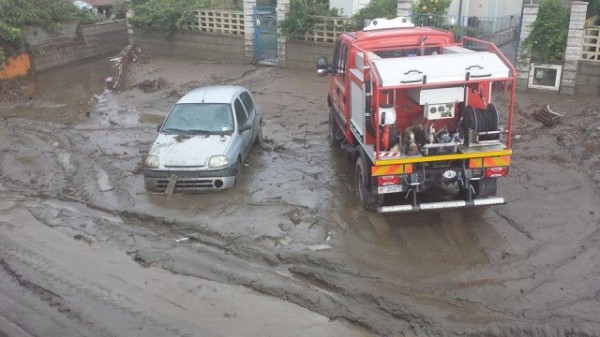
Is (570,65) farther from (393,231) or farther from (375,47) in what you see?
(393,231)

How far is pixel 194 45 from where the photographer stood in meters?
22.2

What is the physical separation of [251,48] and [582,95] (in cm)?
1161

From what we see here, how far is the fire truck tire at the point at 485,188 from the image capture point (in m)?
7.73

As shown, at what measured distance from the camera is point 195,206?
28.3 ft

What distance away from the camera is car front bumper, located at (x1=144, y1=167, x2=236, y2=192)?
8922 millimetres

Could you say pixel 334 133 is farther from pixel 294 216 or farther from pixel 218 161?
pixel 294 216

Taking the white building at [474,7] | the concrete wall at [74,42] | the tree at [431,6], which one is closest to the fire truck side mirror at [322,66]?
the tree at [431,6]

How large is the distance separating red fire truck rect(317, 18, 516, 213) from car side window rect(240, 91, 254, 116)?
333 cm

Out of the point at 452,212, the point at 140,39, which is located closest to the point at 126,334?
the point at 452,212

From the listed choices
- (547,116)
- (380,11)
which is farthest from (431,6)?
(547,116)

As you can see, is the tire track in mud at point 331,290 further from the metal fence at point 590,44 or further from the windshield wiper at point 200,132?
the metal fence at point 590,44

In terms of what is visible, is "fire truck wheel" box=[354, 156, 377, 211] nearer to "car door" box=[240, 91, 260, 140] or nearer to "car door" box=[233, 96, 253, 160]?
"car door" box=[233, 96, 253, 160]

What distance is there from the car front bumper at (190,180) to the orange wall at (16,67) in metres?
12.8

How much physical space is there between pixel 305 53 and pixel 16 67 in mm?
10595
